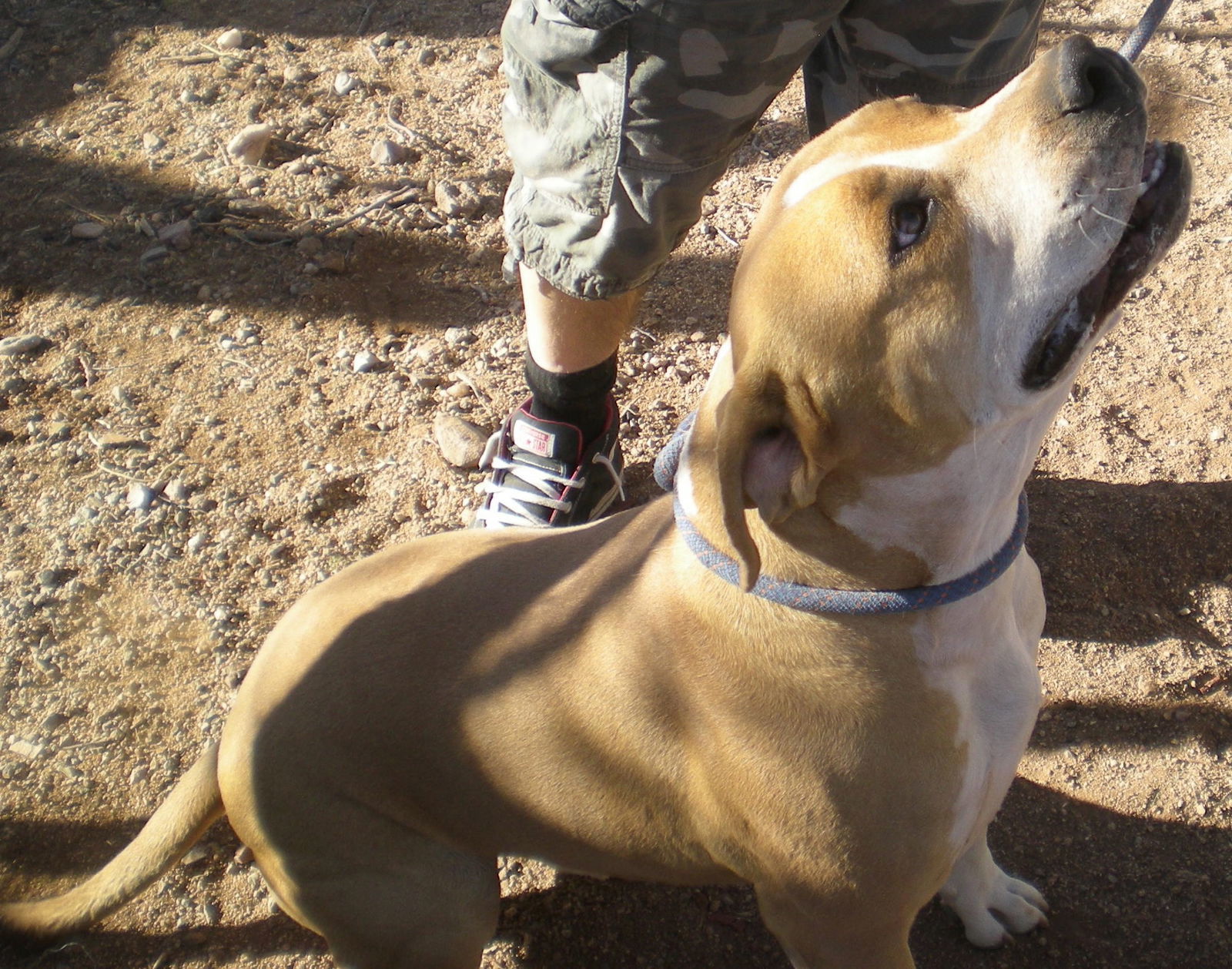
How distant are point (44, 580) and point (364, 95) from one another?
2.71 meters

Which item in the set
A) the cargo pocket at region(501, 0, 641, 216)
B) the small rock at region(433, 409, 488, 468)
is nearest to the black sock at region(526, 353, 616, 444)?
the small rock at region(433, 409, 488, 468)

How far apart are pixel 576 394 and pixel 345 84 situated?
102 inches

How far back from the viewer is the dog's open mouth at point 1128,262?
5.86 feet

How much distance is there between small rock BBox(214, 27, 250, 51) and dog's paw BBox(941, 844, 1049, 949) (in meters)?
4.94

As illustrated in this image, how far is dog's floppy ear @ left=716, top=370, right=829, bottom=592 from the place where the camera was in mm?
1769

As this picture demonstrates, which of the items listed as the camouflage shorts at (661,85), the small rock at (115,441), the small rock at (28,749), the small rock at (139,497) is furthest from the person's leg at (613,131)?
the small rock at (28,749)

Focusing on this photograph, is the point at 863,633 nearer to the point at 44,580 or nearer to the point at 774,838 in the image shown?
the point at 774,838

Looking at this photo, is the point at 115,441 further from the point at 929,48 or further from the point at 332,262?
the point at 929,48

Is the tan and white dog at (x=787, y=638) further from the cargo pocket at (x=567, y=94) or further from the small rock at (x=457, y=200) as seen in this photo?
the small rock at (x=457, y=200)

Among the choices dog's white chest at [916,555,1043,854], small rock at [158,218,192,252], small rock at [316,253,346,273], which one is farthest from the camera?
small rock at [158,218,192,252]

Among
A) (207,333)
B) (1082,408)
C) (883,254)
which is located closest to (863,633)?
(883,254)

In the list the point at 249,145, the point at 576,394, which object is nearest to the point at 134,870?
the point at 576,394

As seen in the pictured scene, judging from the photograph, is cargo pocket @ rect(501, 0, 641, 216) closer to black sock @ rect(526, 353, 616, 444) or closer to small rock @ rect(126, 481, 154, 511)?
black sock @ rect(526, 353, 616, 444)

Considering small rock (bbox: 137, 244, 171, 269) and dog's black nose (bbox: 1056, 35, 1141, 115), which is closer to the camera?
dog's black nose (bbox: 1056, 35, 1141, 115)
